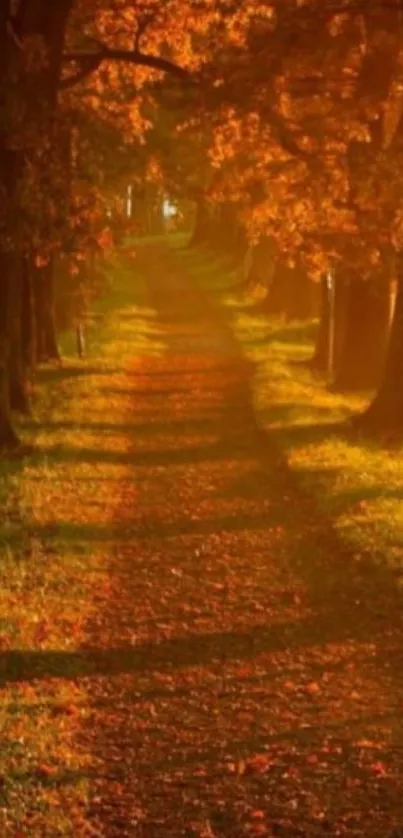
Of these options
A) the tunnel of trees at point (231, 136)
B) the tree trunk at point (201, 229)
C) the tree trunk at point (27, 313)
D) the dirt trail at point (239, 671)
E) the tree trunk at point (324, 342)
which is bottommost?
the tree trunk at point (201, 229)

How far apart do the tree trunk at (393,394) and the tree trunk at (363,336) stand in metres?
2.61

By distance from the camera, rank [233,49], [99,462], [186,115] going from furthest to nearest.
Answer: [186,115], [233,49], [99,462]

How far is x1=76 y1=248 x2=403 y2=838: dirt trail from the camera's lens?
697 cm

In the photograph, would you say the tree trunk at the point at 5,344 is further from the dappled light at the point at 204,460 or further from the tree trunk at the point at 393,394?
the tree trunk at the point at 393,394

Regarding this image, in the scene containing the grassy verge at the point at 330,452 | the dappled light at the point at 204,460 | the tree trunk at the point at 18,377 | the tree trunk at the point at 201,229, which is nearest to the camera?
the dappled light at the point at 204,460

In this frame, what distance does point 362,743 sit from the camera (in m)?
7.82

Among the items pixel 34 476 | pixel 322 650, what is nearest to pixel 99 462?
pixel 34 476

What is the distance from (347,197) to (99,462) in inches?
194

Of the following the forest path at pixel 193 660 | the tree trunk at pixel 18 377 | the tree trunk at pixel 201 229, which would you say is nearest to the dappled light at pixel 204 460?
the forest path at pixel 193 660

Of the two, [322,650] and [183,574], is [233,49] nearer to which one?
[183,574]

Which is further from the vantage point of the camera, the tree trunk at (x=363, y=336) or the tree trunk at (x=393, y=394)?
the tree trunk at (x=363, y=336)

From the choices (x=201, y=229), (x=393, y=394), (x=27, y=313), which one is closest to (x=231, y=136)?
(x=27, y=313)

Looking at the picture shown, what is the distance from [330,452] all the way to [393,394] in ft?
8.78

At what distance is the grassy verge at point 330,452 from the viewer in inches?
517
